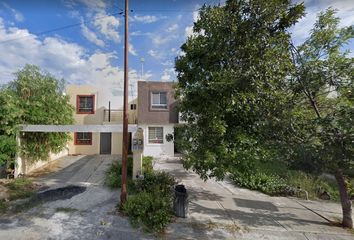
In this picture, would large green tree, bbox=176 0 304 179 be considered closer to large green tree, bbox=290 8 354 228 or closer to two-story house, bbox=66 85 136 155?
large green tree, bbox=290 8 354 228

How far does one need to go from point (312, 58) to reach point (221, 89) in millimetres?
2904

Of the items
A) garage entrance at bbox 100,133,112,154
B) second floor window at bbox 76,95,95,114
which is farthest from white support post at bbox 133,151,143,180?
second floor window at bbox 76,95,95,114

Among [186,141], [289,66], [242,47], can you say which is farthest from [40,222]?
[289,66]

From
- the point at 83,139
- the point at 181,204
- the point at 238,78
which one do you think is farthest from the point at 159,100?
the point at 238,78

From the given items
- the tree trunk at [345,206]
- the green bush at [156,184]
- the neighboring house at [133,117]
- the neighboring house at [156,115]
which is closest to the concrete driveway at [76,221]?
the green bush at [156,184]

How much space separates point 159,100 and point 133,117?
3.85 metres

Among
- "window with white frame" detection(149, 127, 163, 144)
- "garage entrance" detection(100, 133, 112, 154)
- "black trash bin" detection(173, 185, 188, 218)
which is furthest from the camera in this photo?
"garage entrance" detection(100, 133, 112, 154)

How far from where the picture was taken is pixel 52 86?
1317 centimetres

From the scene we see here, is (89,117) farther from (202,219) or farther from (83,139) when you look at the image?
(202,219)

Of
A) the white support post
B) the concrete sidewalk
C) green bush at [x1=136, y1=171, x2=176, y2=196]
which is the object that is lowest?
the concrete sidewalk

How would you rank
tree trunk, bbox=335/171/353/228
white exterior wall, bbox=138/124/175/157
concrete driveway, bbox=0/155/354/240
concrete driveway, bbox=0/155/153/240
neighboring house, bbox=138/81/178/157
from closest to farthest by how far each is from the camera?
concrete driveway, bbox=0/155/153/240 → concrete driveway, bbox=0/155/354/240 → tree trunk, bbox=335/171/353/228 → neighboring house, bbox=138/81/178/157 → white exterior wall, bbox=138/124/175/157

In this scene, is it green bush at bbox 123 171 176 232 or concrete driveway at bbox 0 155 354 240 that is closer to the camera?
concrete driveway at bbox 0 155 354 240

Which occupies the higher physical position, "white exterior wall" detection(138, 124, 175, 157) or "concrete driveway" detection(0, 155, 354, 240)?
"white exterior wall" detection(138, 124, 175, 157)

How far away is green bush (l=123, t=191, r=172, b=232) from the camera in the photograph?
5969 millimetres
